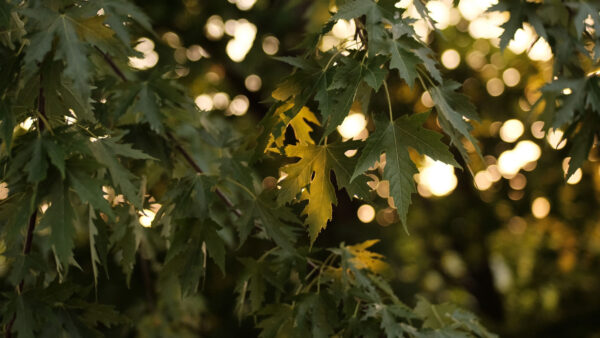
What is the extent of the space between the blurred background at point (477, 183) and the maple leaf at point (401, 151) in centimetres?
343

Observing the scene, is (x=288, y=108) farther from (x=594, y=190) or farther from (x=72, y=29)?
(x=594, y=190)

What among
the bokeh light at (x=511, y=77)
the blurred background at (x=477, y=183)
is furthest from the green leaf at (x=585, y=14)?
the bokeh light at (x=511, y=77)

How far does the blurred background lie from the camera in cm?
511

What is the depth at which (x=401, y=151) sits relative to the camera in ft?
4.32

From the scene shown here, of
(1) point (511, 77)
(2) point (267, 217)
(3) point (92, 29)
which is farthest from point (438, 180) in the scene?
(3) point (92, 29)

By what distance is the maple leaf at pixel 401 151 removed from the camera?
1261mm

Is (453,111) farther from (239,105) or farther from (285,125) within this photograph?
(239,105)

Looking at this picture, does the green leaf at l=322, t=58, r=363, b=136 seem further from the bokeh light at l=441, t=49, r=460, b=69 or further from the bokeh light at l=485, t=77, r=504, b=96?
the bokeh light at l=485, t=77, r=504, b=96

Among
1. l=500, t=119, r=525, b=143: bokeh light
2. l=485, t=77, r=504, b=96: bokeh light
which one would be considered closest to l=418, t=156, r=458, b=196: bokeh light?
l=500, t=119, r=525, b=143: bokeh light

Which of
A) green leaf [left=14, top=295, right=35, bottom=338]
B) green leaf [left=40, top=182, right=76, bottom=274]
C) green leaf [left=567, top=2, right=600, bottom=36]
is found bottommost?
green leaf [left=14, top=295, right=35, bottom=338]

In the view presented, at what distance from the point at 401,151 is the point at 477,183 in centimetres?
423

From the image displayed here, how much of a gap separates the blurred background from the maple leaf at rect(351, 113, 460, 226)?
3431mm

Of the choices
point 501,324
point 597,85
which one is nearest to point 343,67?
point 597,85

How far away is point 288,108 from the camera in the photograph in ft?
4.69
